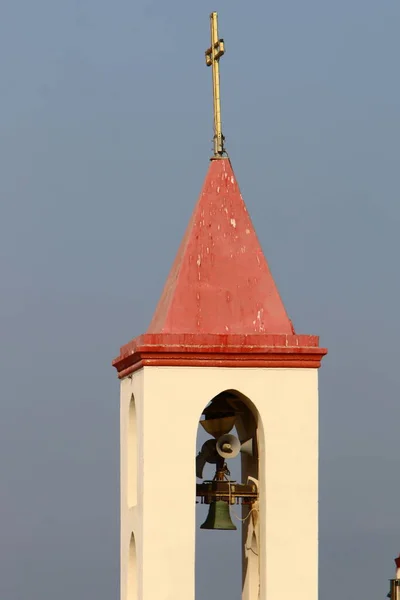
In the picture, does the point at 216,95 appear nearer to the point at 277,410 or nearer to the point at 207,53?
the point at 207,53

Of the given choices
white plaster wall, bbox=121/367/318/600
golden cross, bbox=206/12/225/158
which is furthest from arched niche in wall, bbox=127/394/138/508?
golden cross, bbox=206/12/225/158

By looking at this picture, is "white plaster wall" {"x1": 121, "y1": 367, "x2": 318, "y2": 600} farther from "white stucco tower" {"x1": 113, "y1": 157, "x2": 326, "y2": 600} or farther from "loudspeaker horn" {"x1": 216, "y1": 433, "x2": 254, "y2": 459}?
"loudspeaker horn" {"x1": 216, "y1": 433, "x2": 254, "y2": 459}

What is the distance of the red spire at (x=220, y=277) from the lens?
21.5m

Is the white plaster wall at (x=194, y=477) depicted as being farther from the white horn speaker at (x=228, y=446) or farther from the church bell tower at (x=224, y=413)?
the white horn speaker at (x=228, y=446)

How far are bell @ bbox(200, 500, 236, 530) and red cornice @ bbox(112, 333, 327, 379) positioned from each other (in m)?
1.34

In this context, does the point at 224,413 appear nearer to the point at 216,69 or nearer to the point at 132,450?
the point at 132,450

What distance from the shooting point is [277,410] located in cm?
2130

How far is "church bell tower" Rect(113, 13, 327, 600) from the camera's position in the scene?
2106 centimetres

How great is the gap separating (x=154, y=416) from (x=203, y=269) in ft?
4.53

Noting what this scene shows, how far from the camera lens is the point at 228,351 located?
21.2 m

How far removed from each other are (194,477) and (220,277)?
172 centimetres

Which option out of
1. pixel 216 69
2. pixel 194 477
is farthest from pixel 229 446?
pixel 216 69

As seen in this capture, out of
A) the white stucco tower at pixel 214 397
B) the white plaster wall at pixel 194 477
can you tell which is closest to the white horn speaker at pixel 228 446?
the white stucco tower at pixel 214 397

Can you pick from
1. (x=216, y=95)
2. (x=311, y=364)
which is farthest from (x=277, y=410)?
(x=216, y=95)
